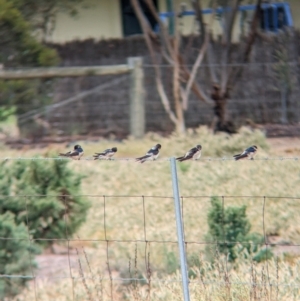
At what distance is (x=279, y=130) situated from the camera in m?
14.9

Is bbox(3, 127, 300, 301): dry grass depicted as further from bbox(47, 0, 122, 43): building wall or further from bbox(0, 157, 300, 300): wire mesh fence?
bbox(47, 0, 122, 43): building wall

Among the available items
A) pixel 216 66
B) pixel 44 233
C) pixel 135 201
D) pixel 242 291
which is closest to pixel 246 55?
pixel 216 66

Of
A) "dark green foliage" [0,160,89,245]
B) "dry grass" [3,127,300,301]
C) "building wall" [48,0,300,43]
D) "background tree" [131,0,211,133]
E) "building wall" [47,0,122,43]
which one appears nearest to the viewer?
"dry grass" [3,127,300,301]

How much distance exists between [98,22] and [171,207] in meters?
10.3

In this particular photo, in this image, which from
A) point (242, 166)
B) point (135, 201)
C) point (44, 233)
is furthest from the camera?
point (242, 166)

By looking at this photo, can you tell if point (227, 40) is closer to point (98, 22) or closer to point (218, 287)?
point (98, 22)

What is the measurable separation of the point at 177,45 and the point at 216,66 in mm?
931

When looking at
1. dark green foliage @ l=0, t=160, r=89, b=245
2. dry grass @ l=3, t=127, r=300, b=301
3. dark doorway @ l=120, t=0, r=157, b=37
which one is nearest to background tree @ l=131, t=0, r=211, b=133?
dry grass @ l=3, t=127, r=300, b=301

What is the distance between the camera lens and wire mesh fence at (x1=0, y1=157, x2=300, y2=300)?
Answer: 18.6ft

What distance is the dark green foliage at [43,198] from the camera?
7.95 meters

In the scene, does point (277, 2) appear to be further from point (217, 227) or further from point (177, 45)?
point (217, 227)

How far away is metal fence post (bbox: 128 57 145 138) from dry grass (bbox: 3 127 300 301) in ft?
1.28

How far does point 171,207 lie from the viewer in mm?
9797

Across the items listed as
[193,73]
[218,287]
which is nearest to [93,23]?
[193,73]
